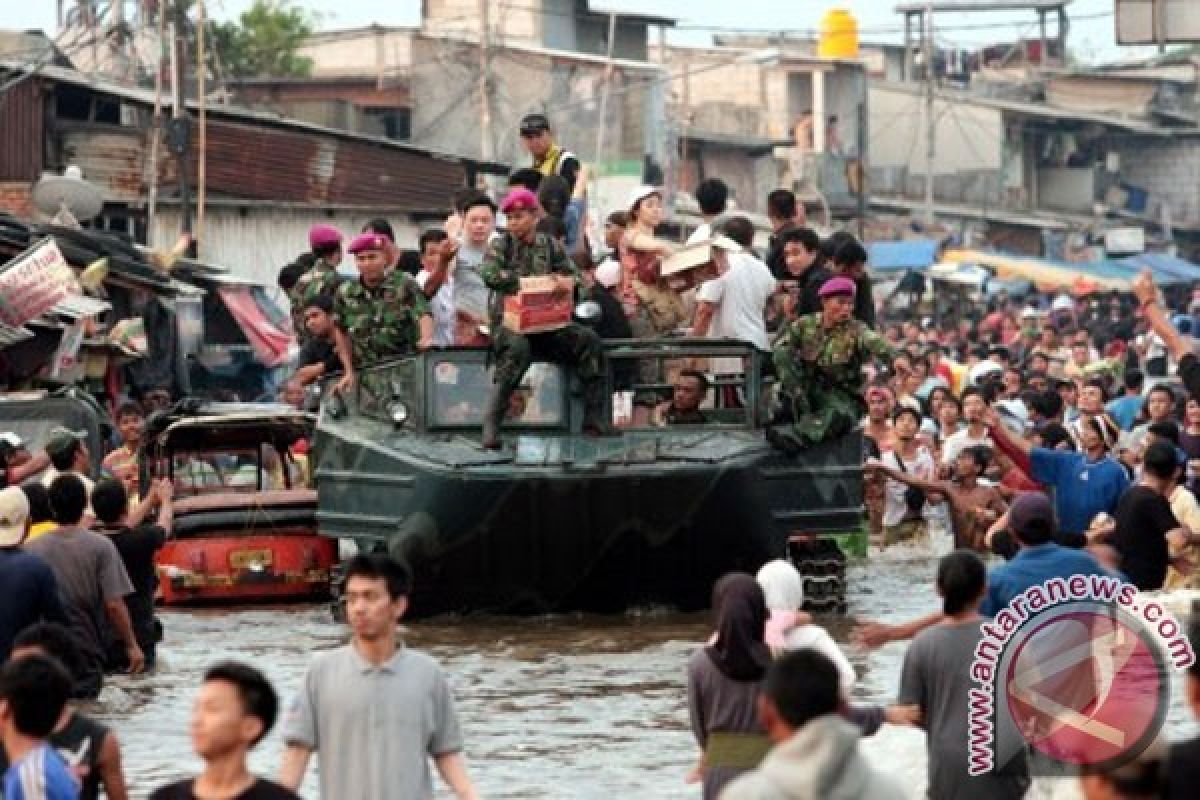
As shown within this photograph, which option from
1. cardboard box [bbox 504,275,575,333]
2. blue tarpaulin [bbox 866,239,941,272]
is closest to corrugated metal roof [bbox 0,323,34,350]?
cardboard box [bbox 504,275,575,333]

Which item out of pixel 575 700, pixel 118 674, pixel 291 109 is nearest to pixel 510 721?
pixel 575 700

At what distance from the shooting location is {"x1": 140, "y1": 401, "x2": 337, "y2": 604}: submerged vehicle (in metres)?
22.6

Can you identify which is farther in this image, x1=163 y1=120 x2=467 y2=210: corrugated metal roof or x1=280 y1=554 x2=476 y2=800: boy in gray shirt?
x1=163 y1=120 x2=467 y2=210: corrugated metal roof

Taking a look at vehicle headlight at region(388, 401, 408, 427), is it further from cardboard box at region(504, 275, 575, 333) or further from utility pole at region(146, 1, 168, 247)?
utility pole at region(146, 1, 168, 247)

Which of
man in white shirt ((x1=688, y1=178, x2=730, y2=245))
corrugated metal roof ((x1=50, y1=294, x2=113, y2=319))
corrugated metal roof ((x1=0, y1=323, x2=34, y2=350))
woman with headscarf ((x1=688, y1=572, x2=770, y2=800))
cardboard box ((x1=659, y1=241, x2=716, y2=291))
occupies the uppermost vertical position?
man in white shirt ((x1=688, y1=178, x2=730, y2=245))

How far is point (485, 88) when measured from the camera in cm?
5547

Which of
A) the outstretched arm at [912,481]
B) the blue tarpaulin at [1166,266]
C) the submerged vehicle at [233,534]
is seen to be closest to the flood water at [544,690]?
the submerged vehicle at [233,534]

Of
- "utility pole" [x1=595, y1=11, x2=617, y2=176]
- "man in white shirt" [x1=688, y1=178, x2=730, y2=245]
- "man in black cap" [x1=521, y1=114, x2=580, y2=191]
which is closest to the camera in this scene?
"man in white shirt" [x1=688, y1=178, x2=730, y2=245]

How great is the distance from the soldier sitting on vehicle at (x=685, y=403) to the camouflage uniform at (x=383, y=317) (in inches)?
61.3

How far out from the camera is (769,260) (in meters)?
22.3

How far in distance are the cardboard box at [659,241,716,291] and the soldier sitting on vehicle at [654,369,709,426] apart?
2.12ft

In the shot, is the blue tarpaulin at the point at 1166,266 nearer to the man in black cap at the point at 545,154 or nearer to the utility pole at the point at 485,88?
the utility pole at the point at 485,88

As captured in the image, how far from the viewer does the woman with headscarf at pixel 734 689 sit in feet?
34.4

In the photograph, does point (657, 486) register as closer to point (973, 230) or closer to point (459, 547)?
point (459, 547)
